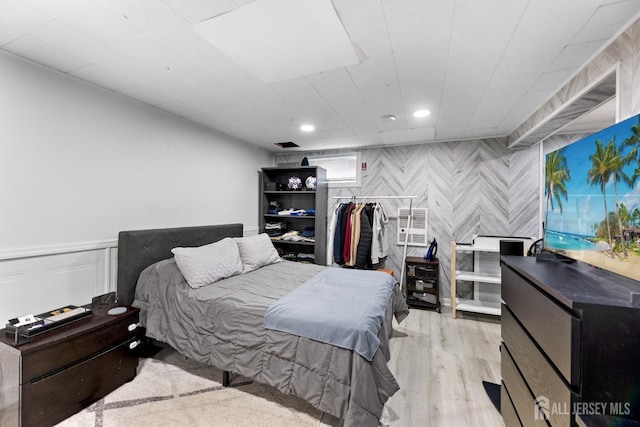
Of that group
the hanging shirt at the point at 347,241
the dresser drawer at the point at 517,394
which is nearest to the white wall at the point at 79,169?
the hanging shirt at the point at 347,241

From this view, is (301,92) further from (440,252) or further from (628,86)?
(440,252)

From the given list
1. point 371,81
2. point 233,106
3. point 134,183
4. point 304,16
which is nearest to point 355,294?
point 371,81

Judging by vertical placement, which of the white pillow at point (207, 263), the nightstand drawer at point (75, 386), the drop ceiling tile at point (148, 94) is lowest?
the nightstand drawer at point (75, 386)

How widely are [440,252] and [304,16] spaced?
11.5ft

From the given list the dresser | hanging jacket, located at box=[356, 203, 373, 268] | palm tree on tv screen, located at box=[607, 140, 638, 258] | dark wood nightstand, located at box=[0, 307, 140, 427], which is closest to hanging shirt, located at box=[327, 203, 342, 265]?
hanging jacket, located at box=[356, 203, 373, 268]

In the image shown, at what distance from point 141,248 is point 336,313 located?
78.5 inches

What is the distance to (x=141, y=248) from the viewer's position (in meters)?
2.42

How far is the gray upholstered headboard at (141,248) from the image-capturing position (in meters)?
2.30

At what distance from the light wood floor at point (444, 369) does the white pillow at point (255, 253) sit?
66.6 inches

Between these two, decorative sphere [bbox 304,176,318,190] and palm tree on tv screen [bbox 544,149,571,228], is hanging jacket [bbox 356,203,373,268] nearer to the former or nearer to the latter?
decorative sphere [bbox 304,176,318,190]

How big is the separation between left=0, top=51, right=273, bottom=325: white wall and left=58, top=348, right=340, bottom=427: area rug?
0.91 meters

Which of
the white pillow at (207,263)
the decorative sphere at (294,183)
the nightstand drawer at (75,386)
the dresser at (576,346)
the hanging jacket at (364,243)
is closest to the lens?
the dresser at (576,346)

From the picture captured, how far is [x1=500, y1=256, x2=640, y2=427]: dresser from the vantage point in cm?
78

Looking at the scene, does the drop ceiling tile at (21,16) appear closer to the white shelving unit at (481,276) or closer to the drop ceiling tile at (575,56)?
the drop ceiling tile at (575,56)
